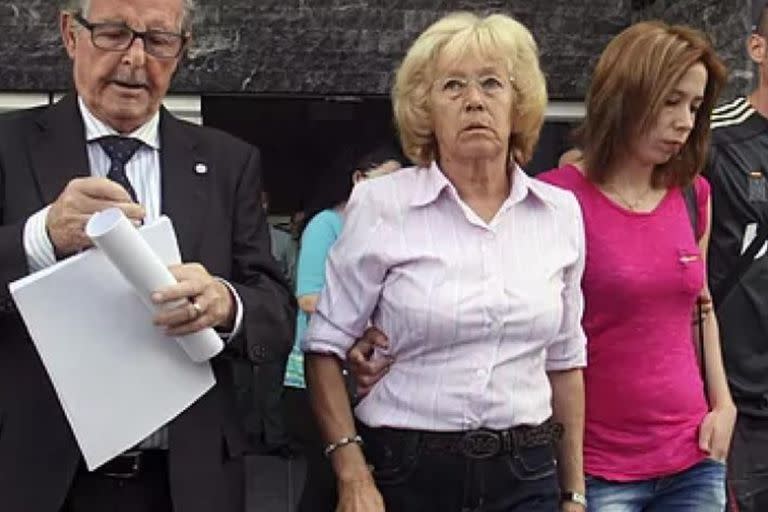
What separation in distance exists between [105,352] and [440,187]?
85 cm

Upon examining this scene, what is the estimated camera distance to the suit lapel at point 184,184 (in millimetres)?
2545

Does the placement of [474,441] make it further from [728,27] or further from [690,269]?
[728,27]

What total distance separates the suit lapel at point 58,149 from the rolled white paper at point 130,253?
0.31 metres

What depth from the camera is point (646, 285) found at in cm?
306

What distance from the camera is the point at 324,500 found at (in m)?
2.86

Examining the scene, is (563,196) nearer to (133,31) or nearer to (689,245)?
(689,245)

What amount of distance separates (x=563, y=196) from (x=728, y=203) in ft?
2.58

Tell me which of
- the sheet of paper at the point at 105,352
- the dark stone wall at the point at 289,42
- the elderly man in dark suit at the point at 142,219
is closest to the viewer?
the sheet of paper at the point at 105,352

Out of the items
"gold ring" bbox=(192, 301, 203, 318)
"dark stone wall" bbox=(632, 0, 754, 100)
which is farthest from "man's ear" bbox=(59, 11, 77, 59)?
"dark stone wall" bbox=(632, 0, 754, 100)

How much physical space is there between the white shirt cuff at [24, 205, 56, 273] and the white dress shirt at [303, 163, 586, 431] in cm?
69

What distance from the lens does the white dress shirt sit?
105 inches

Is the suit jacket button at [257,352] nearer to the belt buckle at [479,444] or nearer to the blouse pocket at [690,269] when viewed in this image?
the belt buckle at [479,444]

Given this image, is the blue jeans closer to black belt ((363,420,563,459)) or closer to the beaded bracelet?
black belt ((363,420,563,459))

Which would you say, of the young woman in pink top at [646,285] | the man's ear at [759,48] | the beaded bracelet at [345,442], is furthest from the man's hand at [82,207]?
the man's ear at [759,48]
